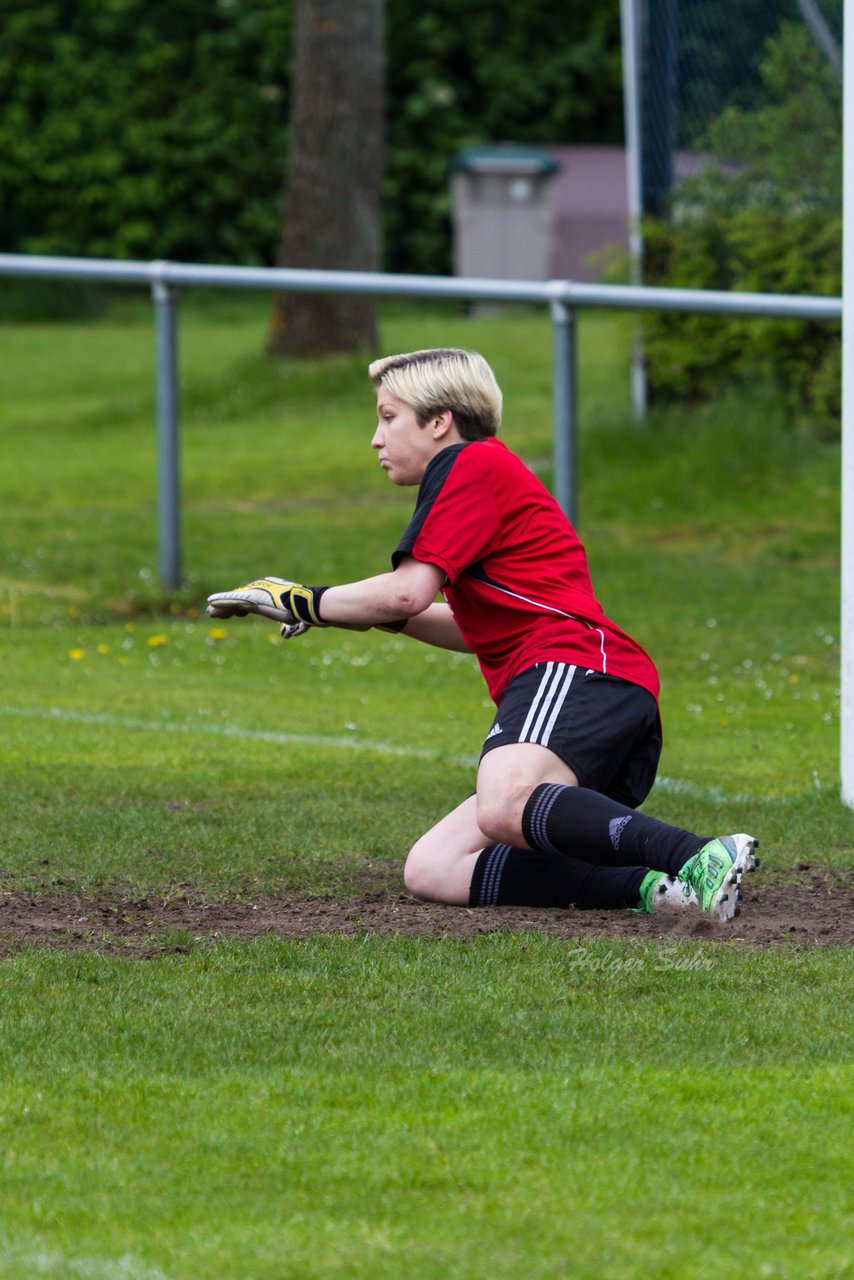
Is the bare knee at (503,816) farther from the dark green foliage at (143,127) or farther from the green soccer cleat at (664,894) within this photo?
the dark green foliage at (143,127)

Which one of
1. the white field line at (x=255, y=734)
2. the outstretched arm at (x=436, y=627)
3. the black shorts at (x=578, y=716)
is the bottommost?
the white field line at (x=255, y=734)

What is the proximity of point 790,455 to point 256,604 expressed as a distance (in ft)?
26.6

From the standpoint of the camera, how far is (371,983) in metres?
4.09

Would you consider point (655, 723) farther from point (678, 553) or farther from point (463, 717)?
point (678, 553)

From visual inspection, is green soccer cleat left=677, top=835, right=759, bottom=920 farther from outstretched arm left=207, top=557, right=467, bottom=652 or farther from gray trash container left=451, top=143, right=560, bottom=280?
gray trash container left=451, top=143, right=560, bottom=280

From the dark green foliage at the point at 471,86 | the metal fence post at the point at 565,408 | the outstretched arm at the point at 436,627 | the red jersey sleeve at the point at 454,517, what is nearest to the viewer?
the red jersey sleeve at the point at 454,517

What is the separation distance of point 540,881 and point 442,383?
1177 mm

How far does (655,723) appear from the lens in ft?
16.0

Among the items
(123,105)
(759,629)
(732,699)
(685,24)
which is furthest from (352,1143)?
(123,105)

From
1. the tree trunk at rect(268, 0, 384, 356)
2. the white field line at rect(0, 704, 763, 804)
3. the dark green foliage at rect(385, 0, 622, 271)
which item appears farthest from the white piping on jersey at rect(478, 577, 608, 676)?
the dark green foliage at rect(385, 0, 622, 271)

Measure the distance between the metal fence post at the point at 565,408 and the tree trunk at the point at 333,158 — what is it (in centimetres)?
825

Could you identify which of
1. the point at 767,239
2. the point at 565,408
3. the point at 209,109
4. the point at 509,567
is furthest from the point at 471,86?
the point at 509,567

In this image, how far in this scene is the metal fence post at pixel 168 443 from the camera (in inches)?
388
